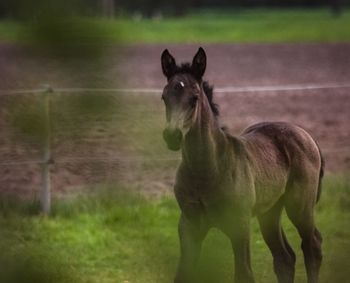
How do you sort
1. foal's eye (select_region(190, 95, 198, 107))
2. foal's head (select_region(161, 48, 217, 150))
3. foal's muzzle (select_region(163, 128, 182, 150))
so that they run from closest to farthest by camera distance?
foal's muzzle (select_region(163, 128, 182, 150)), foal's head (select_region(161, 48, 217, 150)), foal's eye (select_region(190, 95, 198, 107))

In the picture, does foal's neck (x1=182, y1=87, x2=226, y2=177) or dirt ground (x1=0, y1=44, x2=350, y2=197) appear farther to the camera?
foal's neck (x1=182, y1=87, x2=226, y2=177)

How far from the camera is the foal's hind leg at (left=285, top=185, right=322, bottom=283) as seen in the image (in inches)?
187

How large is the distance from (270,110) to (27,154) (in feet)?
41.3

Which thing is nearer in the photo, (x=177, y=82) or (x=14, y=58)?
(x=14, y=58)

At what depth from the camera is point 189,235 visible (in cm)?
341

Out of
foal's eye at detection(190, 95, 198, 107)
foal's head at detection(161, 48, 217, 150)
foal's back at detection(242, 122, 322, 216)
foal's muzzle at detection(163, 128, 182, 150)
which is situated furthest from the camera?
foal's back at detection(242, 122, 322, 216)

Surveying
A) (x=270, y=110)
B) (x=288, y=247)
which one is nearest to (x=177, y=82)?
(x=288, y=247)

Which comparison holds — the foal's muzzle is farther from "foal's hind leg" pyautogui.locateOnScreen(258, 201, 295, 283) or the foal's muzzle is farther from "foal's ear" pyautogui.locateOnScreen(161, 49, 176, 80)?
"foal's hind leg" pyautogui.locateOnScreen(258, 201, 295, 283)

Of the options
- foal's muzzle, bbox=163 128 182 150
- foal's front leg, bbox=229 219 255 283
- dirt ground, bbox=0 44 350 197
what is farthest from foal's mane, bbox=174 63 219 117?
foal's muzzle, bbox=163 128 182 150

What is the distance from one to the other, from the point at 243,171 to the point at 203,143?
0.36 metres

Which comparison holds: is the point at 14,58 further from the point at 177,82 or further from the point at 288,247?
the point at 288,247

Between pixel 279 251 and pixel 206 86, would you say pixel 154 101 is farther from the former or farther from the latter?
pixel 279 251

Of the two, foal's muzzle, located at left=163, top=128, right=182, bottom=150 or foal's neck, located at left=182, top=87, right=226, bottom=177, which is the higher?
foal's muzzle, located at left=163, top=128, right=182, bottom=150

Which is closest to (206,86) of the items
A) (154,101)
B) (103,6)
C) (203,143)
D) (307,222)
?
(203,143)
